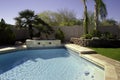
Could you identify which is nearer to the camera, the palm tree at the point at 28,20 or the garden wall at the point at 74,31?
the palm tree at the point at 28,20

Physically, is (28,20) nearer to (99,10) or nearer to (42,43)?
(42,43)

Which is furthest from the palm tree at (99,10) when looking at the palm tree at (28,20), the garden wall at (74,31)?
the palm tree at (28,20)

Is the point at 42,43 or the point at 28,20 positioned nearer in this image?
the point at 42,43

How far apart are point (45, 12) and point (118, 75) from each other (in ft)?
93.8

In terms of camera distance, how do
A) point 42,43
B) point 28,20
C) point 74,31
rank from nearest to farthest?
point 42,43
point 28,20
point 74,31

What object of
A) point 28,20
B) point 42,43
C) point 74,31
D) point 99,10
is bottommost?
point 42,43

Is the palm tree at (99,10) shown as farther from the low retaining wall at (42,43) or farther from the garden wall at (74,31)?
the low retaining wall at (42,43)

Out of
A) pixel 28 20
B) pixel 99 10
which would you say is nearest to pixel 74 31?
pixel 99 10

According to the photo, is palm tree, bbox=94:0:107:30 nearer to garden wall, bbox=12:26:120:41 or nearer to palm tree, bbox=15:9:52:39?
garden wall, bbox=12:26:120:41

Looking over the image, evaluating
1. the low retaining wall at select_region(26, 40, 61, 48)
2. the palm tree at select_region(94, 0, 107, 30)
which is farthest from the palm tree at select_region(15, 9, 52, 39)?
the palm tree at select_region(94, 0, 107, 30)

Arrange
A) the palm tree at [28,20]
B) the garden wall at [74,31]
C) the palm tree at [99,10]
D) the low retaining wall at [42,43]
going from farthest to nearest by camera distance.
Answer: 1. the garden wall at [74,31]
2. the palm tree at [28,20]
3. the palm tree at [99,10]
4. the low retaining wall at [42,43]

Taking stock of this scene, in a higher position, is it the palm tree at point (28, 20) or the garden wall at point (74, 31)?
the palm tree at point (28, 20)

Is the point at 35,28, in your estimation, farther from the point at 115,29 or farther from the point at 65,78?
the point at 65,78

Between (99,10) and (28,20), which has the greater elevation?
(99,10)
